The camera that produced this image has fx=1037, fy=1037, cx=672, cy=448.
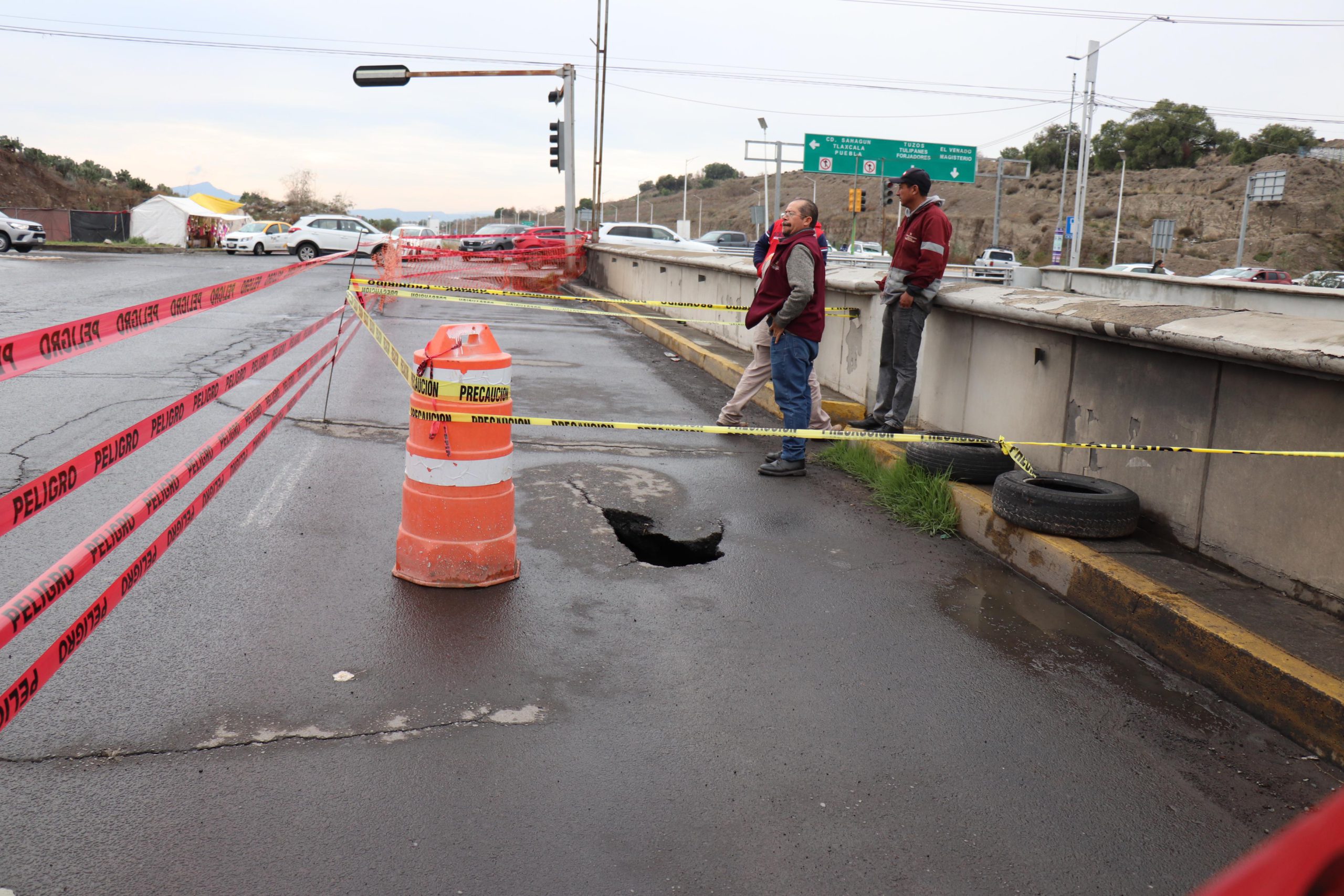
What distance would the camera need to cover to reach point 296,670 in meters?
3.85

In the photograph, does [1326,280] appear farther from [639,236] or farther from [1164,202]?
[1164,202]

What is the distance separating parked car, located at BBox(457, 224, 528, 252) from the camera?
40219 mm

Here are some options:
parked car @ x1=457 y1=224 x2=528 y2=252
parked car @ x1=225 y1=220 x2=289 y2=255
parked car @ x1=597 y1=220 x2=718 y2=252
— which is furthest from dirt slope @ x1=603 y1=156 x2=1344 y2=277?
parked car @ x1=225 y1=220 x2=289 y2=255

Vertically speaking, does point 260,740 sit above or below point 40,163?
below

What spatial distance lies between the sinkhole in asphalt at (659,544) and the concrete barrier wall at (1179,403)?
87.6 inches

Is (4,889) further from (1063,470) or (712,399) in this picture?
(712,399)

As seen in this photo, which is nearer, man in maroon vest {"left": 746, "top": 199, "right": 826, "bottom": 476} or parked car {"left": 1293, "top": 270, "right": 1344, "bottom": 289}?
man in maroon vest {"left": 746, "top": 199, "right": 826, "bottom": 476}

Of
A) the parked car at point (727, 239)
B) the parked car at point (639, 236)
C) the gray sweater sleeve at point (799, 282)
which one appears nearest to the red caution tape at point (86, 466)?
the gray sweater sleeve at point (799, 282)

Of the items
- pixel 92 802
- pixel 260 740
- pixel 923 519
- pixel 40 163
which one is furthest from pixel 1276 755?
pixel 40 163

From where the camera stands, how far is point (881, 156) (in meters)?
49.7

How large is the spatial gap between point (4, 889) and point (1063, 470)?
5527 millimetres

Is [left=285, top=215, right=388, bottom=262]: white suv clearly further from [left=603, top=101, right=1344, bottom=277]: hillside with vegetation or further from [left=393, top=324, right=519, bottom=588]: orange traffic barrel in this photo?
[left=393, top=324, right=519, bottom=588]: orange traffic barrel

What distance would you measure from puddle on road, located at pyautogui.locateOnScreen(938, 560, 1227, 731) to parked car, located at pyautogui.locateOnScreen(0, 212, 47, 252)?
36.8m

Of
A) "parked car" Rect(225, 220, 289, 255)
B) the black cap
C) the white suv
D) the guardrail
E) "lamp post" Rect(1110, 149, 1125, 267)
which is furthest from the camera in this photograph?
"lamp post" Rect(1110, 149, 1125, 267)
